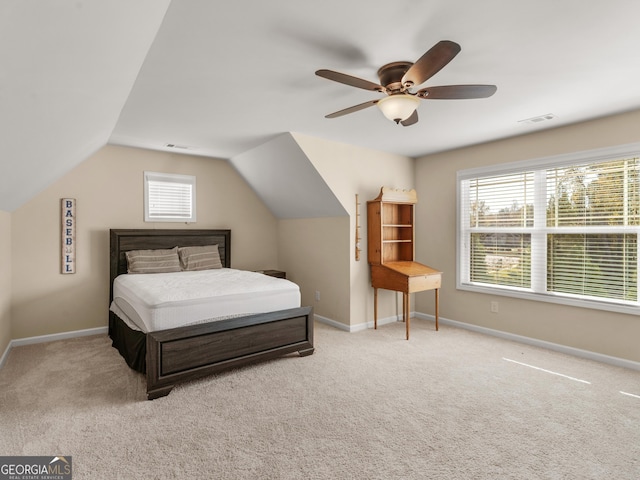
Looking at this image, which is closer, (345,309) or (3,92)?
(3,92)

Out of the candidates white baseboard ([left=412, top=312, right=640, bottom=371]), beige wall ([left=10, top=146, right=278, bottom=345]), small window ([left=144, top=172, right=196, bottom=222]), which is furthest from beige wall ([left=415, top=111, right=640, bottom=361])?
small window ([left=144, top=172, right=196, bottom=222])

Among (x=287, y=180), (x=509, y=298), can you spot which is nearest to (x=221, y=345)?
(x=287, y=180)

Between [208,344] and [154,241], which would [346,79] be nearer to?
[208,344]

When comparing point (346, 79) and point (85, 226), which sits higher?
A: point (346, 79)

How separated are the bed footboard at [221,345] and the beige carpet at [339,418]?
118 millimetres

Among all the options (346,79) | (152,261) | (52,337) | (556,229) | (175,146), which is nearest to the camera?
(346,79)

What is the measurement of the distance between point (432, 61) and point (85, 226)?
13.6ft

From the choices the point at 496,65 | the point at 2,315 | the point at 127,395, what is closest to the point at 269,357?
the point at 127,395

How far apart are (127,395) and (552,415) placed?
304 centimetres

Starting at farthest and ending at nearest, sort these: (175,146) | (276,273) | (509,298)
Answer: (276,273)
(175,146)
(509,298)

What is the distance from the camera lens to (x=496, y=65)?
2.28m

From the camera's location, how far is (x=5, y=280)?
3414mm

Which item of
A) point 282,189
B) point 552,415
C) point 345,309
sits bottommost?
point 552,415

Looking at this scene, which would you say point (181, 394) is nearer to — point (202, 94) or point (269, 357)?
point (269, 357)
